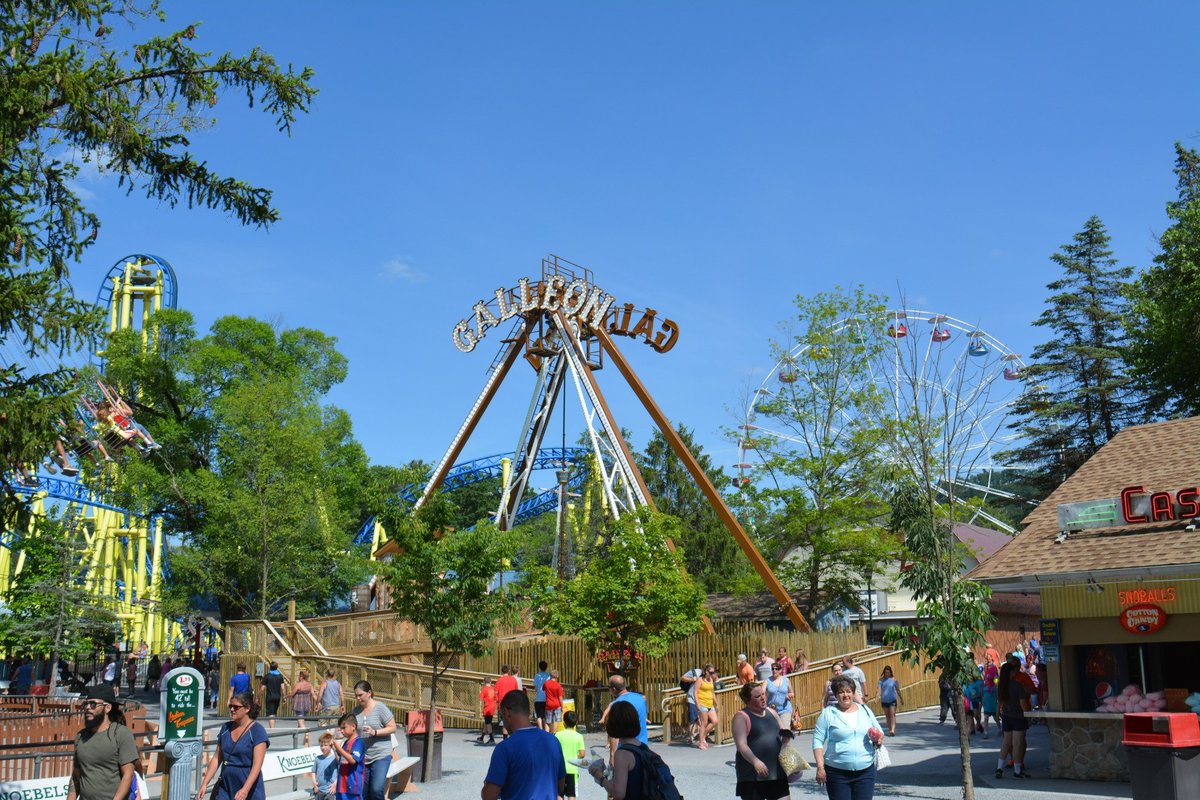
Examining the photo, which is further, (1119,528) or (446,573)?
(446,573)

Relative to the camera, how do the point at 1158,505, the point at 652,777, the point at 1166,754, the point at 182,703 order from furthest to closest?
1. the point at 1158,505
2. the point at 1166,754
3. the point at 182,703
4. the point at 652,777

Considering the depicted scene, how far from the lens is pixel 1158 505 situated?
48.1ft

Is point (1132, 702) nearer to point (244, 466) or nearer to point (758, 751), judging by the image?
point (758, 751)

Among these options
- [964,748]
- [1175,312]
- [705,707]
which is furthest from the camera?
[1175,312]

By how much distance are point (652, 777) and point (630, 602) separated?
52.7 ft

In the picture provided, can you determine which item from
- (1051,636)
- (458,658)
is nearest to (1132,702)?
(1051,636)

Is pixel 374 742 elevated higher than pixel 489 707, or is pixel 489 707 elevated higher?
pixel 374 742

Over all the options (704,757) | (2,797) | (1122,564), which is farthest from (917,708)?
(2,797)

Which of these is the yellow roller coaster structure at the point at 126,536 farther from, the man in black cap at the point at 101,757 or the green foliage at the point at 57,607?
the man in black cap at the point at 101,757

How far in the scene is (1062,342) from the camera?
48.5 meters

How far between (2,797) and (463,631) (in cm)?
806

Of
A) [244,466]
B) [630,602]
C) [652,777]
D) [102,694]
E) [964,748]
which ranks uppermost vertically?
[244,466]

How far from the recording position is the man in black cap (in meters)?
8.40

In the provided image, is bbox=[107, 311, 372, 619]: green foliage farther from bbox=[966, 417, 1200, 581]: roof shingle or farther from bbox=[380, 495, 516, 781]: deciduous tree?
bbox=[966, 417, 1200, 581]: roof shingle
